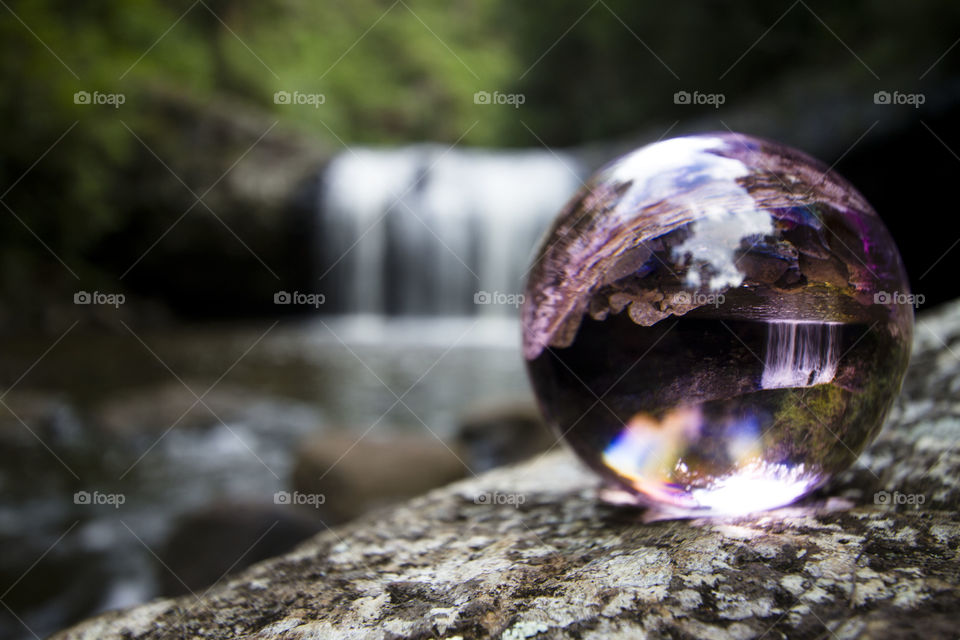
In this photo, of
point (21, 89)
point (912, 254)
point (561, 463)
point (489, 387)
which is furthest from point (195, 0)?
point (561, 463)

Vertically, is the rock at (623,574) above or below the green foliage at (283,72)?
below

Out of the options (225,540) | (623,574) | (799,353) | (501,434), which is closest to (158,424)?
(501,434)

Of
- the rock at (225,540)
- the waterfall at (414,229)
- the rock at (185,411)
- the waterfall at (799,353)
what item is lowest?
the rock at (225,540)

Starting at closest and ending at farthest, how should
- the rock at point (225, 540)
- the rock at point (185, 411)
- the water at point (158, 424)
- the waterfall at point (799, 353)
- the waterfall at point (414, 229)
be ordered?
the waterfall at point (799, 353)
the rock at point (225, 540)
the water at point (158, 424)
the rock at point (185, 411)
the waterfall at point (414, 229)

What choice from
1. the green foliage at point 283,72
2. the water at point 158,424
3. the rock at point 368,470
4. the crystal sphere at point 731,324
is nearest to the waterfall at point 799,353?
the crystal sphere at point 731,324

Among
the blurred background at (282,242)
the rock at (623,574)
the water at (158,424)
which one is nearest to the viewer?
the rock at (623,574)

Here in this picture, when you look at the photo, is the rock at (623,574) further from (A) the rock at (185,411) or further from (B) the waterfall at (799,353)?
(A) the rock at (185,411)

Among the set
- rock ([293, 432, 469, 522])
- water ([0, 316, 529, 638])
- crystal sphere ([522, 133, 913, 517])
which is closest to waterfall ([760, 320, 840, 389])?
crystal sphere ([522, 133, 913, 517])

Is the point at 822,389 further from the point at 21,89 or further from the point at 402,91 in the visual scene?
the point at 402,91
